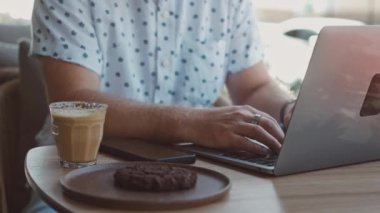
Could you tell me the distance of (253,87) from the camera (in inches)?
75.5

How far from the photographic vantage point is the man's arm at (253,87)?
184 centimetres

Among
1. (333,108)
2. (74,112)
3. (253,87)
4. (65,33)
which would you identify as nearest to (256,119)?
(333,108)

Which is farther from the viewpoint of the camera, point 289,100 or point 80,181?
point 289,100

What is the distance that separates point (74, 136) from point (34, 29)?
61 cm

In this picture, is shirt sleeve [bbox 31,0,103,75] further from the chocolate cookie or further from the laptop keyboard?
the chocolate cookie

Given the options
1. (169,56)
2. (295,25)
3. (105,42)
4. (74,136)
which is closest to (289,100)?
(169,56)

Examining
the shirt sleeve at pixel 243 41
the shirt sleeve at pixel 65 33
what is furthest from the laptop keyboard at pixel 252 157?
the shirt sleeve at pixel 243 41

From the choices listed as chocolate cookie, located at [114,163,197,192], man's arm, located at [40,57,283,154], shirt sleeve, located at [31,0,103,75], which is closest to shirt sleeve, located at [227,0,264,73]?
shirt sleeve, located at [31,0,103,75]

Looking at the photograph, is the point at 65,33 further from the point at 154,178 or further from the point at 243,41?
the point at 154,178

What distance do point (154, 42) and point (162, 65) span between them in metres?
0.06

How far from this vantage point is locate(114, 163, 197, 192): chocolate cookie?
2.83ft

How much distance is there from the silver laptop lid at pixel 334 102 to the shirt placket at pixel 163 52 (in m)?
0.73

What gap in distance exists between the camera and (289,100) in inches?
67.9

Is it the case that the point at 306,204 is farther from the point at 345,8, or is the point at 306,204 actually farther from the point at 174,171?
the point at 345,8
